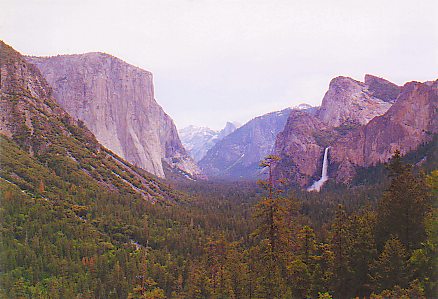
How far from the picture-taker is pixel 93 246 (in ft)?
154

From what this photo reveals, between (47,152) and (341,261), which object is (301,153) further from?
(341,261)

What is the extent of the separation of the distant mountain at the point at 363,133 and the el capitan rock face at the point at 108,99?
72.9 m

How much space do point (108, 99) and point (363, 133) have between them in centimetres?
11684

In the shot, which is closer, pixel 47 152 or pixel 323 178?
pixel 47 152

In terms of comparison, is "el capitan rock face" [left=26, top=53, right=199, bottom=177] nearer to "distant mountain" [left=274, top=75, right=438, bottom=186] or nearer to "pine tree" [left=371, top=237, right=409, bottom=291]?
"distant mountain" [left=274, top=75, right=438, bottom=186]

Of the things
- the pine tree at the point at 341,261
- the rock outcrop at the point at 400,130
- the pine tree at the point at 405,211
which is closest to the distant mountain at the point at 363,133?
the rock outcrop at the point at 400,130

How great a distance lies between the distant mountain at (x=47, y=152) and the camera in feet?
207

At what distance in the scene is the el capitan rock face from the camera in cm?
16400

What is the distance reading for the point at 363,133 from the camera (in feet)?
497

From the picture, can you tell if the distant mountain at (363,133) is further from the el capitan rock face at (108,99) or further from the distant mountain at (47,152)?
the distant mountain at (47,152)

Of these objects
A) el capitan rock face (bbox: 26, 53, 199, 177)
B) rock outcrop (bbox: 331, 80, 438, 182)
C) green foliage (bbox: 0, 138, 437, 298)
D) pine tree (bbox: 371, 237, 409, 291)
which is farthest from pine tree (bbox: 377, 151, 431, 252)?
el capitan rock face (bbox: 26, 53, 199, 177)

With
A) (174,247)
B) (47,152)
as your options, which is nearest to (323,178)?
(174,247)

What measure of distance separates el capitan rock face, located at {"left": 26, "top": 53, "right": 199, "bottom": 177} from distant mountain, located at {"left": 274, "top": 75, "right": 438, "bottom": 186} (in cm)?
7289

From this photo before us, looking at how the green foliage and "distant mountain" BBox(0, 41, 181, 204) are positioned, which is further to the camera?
"distant mountain" BBox(0, 41, 181, 204)
